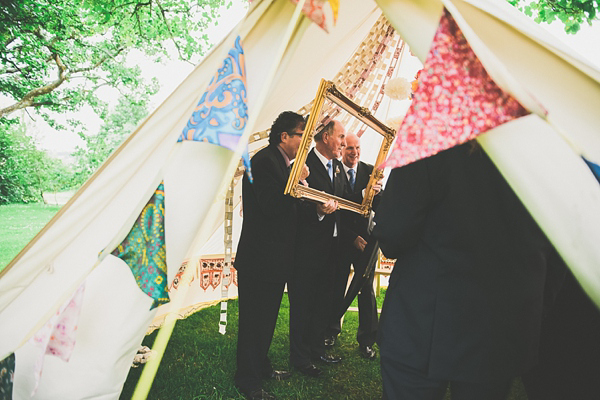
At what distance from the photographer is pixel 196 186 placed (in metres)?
1.57

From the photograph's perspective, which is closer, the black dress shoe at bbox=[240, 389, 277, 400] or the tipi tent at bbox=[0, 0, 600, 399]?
the tipi tent at bbox=[0, 0, 600, 399]

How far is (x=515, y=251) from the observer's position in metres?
1.51

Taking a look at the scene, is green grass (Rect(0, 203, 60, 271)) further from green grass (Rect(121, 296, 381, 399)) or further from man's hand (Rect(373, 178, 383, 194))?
man's hand (Rect(373, 178, 383, 194))

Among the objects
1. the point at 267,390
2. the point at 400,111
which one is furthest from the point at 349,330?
the point at 400,111

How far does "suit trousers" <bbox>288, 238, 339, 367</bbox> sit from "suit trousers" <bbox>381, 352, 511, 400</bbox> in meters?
1.49

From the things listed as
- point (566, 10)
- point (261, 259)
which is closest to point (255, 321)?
point (261, 259)

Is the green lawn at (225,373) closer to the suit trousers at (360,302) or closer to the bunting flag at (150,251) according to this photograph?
the suit trousers at (360,302)

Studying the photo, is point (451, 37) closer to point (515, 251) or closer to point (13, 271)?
point (515, 251)

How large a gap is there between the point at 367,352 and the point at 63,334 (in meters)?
2.95

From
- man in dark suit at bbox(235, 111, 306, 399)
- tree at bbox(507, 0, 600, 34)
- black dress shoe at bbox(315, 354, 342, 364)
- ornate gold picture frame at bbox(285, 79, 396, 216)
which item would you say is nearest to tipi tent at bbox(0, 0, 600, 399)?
ornate gold picture frame at bbox(285, 79, 396, 216)

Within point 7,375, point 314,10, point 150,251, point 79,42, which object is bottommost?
point 7,375

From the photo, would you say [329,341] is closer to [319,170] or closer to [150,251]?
[319,170]

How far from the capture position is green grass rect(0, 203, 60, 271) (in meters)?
8.41

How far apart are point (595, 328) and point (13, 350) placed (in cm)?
282
